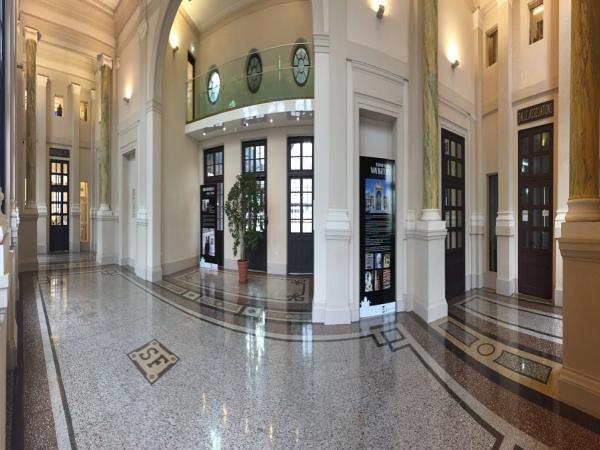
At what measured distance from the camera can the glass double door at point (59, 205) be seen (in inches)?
522

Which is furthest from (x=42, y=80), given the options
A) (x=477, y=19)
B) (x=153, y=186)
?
(x=477, y=19)

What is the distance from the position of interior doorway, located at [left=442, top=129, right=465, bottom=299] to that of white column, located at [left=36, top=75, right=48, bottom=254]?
14.1m

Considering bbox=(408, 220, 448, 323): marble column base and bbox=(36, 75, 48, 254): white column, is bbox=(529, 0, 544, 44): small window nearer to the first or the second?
bbox=(408, 220, 448, 323): marble column base

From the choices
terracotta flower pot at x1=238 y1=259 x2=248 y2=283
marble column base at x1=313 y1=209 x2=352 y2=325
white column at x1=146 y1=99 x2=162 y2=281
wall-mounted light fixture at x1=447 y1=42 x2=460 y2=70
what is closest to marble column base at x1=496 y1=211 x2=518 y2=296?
wall-mounted light fixture at x1=447 y1=42 x2=460 y2=70

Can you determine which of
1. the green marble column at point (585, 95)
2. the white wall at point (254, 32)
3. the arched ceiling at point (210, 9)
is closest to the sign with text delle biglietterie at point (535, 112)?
the green marble column at point (585, 95)

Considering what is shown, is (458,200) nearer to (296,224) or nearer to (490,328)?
(490,328)

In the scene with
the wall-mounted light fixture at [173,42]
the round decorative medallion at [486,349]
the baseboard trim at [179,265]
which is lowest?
the round decorative medallion at [486,349]

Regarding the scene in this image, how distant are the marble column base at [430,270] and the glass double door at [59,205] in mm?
14200

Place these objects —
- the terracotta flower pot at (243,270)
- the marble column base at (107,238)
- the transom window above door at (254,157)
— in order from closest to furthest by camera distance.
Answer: the terracotta flower pot at (243,270) < the transom window above door at (254,157) < the marble column base at (107,238)

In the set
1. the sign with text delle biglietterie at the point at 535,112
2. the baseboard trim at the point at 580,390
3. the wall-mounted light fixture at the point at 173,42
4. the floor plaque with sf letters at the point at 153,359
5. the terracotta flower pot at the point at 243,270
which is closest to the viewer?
the baseboard trim at the point at 580,390

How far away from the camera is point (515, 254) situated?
6645 millimetres

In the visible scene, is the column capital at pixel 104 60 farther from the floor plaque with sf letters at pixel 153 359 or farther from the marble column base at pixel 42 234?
the floor plaque with sf letters at pixel 153 359

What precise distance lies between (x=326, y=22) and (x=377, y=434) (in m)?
4.92

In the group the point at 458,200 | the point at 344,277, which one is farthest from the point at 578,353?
the point at 458,200
